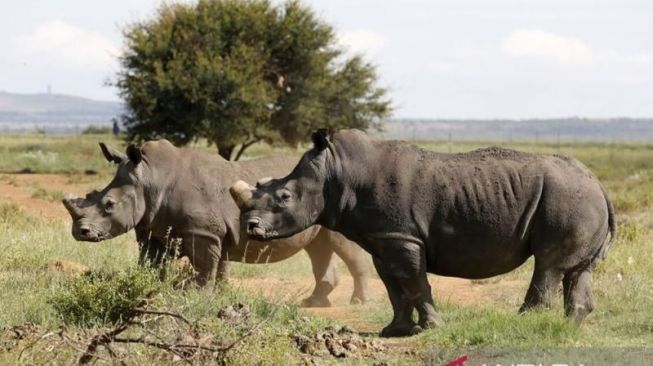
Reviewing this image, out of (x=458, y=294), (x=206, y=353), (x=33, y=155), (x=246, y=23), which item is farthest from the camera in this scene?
(x=33, y=155)

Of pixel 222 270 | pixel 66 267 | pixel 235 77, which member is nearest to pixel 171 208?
pixel 222 270

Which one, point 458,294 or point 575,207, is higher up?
point 575,207

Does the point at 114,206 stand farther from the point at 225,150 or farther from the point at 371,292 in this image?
the point at 225,150

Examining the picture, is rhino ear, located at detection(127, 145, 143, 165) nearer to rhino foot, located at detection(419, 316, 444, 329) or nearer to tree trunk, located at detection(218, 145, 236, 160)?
rhino foot, located at detection(419, 316, 444, 329)

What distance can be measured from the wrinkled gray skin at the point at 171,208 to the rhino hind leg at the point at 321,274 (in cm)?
153

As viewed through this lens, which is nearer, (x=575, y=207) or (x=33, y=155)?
(x=575, y=207)

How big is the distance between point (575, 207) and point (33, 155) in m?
46.8

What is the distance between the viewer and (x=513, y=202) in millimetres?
12492

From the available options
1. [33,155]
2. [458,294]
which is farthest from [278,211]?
[33,155]

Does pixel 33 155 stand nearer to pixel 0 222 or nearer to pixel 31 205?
pixel 31 205

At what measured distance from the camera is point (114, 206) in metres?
13.8

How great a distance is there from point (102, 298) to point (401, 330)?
2594 mm

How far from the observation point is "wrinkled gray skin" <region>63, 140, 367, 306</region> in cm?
1383

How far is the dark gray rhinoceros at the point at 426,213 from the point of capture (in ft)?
40.6
